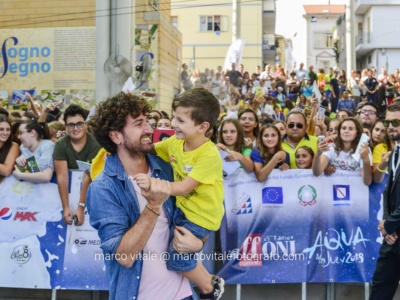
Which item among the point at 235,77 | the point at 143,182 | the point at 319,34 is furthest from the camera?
the point at 319,34

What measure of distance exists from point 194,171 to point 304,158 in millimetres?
3572

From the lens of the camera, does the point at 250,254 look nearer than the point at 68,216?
No

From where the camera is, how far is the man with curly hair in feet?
A: 10.8

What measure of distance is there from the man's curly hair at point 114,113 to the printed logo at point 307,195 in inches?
143

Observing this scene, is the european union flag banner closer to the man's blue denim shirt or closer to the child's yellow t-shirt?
the child's yellow t-shirt

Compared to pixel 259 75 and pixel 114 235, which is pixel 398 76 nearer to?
pixel 259 75

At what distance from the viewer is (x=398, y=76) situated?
2434cm

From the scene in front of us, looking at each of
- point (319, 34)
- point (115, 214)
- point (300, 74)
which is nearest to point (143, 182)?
point (115, 214)

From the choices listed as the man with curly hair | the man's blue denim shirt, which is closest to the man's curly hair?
Result: the man with curly hair

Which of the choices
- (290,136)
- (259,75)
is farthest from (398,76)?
(290,136)

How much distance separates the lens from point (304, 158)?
23.1ft

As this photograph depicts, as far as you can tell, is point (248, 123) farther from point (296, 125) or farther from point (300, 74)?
point (300, 74)

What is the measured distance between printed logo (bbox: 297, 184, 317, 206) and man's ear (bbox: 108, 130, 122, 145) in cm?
370

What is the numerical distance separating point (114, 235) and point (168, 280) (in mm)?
485
